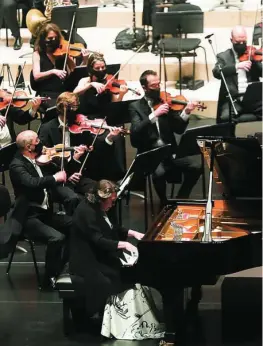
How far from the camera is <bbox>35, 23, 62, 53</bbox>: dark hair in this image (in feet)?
24.9

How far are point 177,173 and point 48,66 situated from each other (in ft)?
4.89

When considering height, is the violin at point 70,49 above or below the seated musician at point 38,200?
above

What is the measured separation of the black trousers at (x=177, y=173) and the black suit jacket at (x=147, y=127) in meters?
0.12

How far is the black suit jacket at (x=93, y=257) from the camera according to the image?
5.51 m

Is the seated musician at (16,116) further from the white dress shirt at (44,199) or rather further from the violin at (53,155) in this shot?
the white dress shirt at (44,199)

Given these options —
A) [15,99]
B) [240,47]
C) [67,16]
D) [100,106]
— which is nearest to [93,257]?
[100,106]

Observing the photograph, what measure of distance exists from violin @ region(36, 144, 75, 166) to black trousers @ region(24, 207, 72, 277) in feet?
1.25

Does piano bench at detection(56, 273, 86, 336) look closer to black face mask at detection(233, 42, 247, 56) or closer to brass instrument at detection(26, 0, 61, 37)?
black face mask at detection(233, 42, 247, 56)

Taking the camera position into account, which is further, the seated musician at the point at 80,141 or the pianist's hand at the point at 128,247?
the seated musician at the point at 80,141

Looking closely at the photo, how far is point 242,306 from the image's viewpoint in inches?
231

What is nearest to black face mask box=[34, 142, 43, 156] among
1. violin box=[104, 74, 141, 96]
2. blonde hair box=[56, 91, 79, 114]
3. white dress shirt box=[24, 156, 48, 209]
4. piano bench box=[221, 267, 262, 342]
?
white dress shirt box=[24, 156, 48, 209]

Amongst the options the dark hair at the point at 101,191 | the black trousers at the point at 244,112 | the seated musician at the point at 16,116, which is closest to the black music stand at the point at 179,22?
the black trousers at the point at 244,112

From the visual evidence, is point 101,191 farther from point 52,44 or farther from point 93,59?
point 52,44

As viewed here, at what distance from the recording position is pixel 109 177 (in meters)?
7.02
